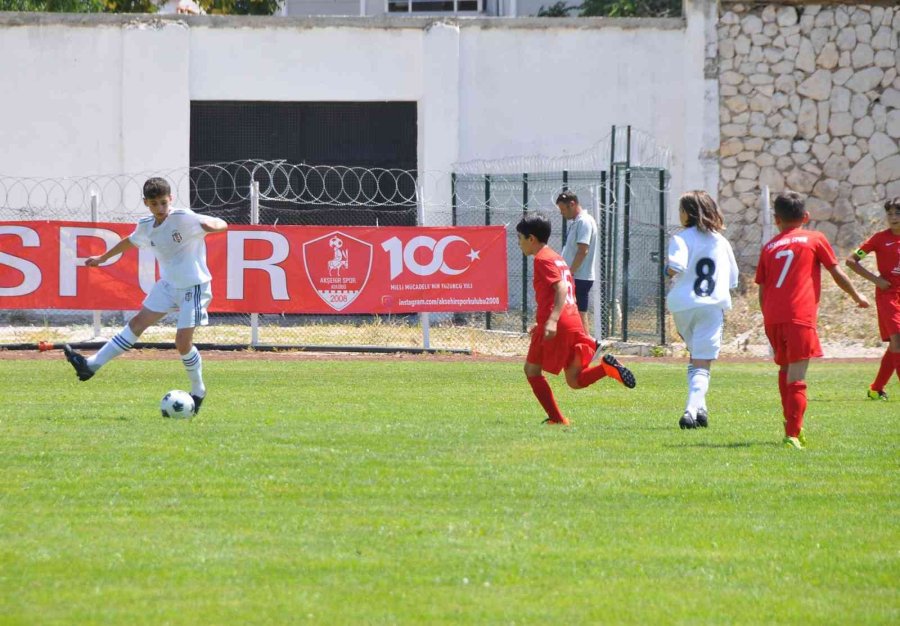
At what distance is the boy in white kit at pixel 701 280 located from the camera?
10.1 m

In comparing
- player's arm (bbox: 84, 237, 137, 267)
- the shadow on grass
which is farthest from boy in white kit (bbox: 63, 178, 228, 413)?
the shadow on grass

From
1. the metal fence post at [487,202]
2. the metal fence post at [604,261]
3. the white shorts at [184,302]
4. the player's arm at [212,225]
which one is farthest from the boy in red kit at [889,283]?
the metal fence post at [487,202]

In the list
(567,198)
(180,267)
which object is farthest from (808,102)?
(180,267)

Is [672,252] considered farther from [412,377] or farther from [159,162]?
[159,162]

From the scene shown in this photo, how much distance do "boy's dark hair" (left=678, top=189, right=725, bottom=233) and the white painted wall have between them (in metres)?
14.1

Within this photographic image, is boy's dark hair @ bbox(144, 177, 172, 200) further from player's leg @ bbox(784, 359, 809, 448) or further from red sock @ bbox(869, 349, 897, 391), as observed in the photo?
red sock @ bbox(869, 349, 897, 391)

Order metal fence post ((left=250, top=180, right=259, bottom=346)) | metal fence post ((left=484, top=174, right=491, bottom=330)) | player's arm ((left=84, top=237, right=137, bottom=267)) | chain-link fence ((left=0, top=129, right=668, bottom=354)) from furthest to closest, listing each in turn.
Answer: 1. metal fence post ((left=484, top=174, right=491, bottom=330))
2. chain-link fence ((left=0, top=129, right=668, bottom=354))
3. metal fence post ((left=250, top=180, right=259, bottom=346))
4. player's arm ((left=84, top=237, right=137, bottom=267))

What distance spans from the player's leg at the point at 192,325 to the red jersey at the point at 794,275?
4.24 m

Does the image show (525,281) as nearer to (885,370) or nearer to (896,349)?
(885,370)

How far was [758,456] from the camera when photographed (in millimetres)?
9070

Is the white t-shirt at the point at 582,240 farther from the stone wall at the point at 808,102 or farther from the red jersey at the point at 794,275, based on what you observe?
the stone wall at the point at 808,102

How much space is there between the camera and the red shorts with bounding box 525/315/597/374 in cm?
1048

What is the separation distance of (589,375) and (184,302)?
124 inches

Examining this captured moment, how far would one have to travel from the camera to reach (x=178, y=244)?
11273mm
